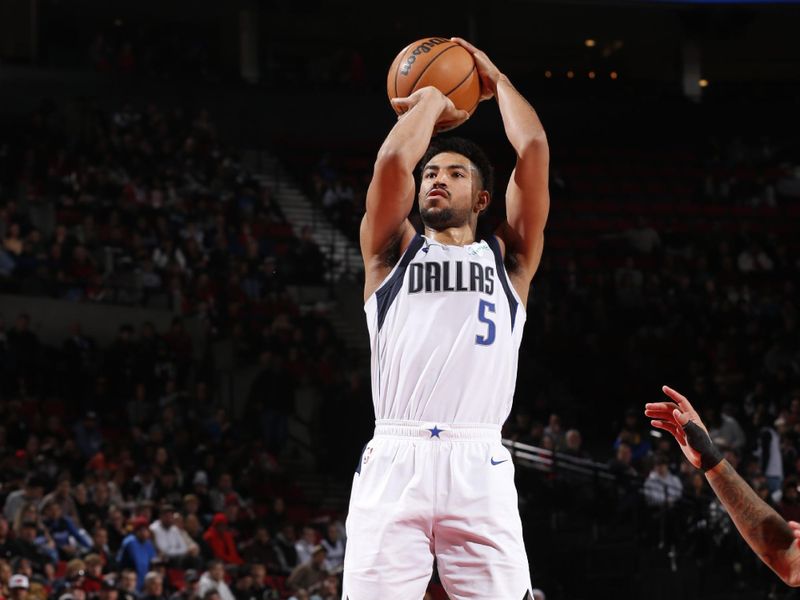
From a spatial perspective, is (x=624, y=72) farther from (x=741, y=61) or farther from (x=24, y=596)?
(x=24, y=596)

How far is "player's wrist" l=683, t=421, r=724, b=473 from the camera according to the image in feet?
14.6

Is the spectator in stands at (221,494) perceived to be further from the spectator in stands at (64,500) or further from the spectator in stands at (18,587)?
the spectator in stands at (18,587)

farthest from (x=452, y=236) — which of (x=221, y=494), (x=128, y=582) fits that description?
(x=221, y=494)

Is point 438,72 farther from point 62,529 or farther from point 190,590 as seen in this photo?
point 62,529

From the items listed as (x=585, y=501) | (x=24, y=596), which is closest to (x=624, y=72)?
(x=585, y=501)

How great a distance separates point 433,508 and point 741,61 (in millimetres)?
25254

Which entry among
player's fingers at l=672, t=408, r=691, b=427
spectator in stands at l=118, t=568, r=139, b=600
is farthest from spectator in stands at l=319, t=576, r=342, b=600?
player's fingers at l=672, t=408, r=691, b=427

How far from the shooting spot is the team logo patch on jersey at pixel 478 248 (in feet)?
15.8

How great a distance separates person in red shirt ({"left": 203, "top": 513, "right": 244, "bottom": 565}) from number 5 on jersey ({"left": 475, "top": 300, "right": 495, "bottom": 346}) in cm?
846

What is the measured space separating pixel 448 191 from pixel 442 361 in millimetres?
643

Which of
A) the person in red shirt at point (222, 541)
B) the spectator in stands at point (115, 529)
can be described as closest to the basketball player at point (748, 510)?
the spectator in stands at point (115, 529)

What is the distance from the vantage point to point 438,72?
5.04 meters

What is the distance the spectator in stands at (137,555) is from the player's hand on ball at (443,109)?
7.51 m

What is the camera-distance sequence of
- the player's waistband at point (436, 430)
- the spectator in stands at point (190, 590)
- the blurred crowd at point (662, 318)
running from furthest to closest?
the blurred crowd at point (662, 318) → the spectator in stands at point (190, 590) → the player's waistband at point (436, 430)
